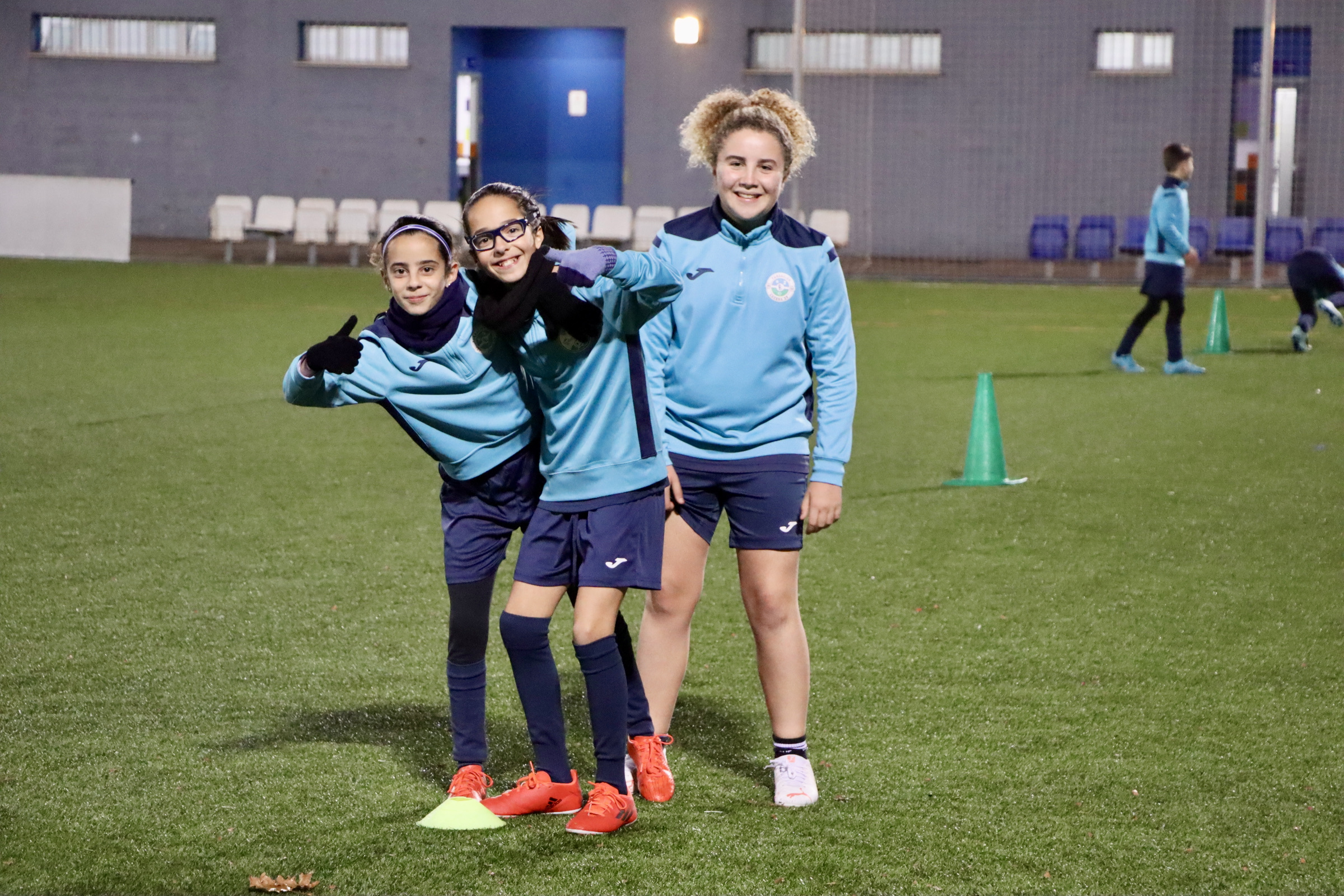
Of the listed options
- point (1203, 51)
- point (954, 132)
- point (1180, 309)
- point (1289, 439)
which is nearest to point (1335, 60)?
point (1203, 51)

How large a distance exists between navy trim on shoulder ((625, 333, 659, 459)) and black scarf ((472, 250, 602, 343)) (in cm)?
21

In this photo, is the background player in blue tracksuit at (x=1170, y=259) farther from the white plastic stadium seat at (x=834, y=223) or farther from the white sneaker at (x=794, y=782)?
the white plastic stadium seat at (x=834, y=223)

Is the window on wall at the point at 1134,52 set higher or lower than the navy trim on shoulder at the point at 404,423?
higher

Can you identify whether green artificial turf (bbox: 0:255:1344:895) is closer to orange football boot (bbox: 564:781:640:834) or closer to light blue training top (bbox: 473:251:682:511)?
orange football boot (bbox: 564:781:640:834)

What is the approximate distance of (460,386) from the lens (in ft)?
11.0

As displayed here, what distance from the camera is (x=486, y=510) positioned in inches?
137

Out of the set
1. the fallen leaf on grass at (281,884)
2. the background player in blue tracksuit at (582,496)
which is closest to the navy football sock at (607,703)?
the background player in blue tracksuit at (582,496)

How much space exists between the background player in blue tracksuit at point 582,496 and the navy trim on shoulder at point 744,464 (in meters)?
0.15

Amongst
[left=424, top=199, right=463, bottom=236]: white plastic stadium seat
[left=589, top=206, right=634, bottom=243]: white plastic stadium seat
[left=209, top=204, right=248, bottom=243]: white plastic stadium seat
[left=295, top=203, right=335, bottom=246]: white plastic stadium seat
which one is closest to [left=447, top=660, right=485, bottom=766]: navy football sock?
[left=424, top=199, right=463, bottom=236]: white plastic stadium seat

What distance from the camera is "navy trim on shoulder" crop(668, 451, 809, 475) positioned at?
A: 11.5 ft

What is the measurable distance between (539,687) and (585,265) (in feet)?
3.20

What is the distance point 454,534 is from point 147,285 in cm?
1733

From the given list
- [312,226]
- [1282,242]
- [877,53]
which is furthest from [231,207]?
[1282,242]

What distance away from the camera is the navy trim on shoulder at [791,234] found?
11.5 ft
